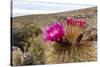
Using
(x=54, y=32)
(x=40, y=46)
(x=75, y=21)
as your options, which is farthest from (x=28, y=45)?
(x=75, y=21)

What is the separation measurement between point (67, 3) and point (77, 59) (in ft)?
2.07

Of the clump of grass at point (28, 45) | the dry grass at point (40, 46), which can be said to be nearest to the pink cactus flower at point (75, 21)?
the dry grass at point (40, 46)

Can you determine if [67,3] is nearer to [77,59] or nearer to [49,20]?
[49,20]

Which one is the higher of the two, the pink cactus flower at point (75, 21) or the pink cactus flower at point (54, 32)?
the pink cactus flower at point (75, 21)

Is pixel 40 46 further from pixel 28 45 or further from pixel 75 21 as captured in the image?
pixel 75 21

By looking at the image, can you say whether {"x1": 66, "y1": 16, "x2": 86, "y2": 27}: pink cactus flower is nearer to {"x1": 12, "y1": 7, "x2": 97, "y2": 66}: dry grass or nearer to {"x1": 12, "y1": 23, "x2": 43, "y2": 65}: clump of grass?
{"x1": 12, "y1": 7, "x2": 97, "y2": 66}: dry grass

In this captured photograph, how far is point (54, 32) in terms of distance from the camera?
7.27ft

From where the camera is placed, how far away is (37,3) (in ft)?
7.06

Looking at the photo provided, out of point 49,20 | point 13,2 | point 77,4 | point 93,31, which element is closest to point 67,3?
point 77,4

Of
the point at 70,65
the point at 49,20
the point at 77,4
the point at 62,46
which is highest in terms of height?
the point at 77,4

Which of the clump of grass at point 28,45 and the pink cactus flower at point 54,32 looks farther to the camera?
the pink cactus flower at point 54,32

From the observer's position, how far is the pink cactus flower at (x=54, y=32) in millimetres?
2178

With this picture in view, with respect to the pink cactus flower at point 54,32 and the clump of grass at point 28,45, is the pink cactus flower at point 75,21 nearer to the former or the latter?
the pink cactus flower at point 54,32

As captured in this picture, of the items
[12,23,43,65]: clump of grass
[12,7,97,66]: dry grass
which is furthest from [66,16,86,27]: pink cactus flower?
[12,23,43,65]: clump of grass
